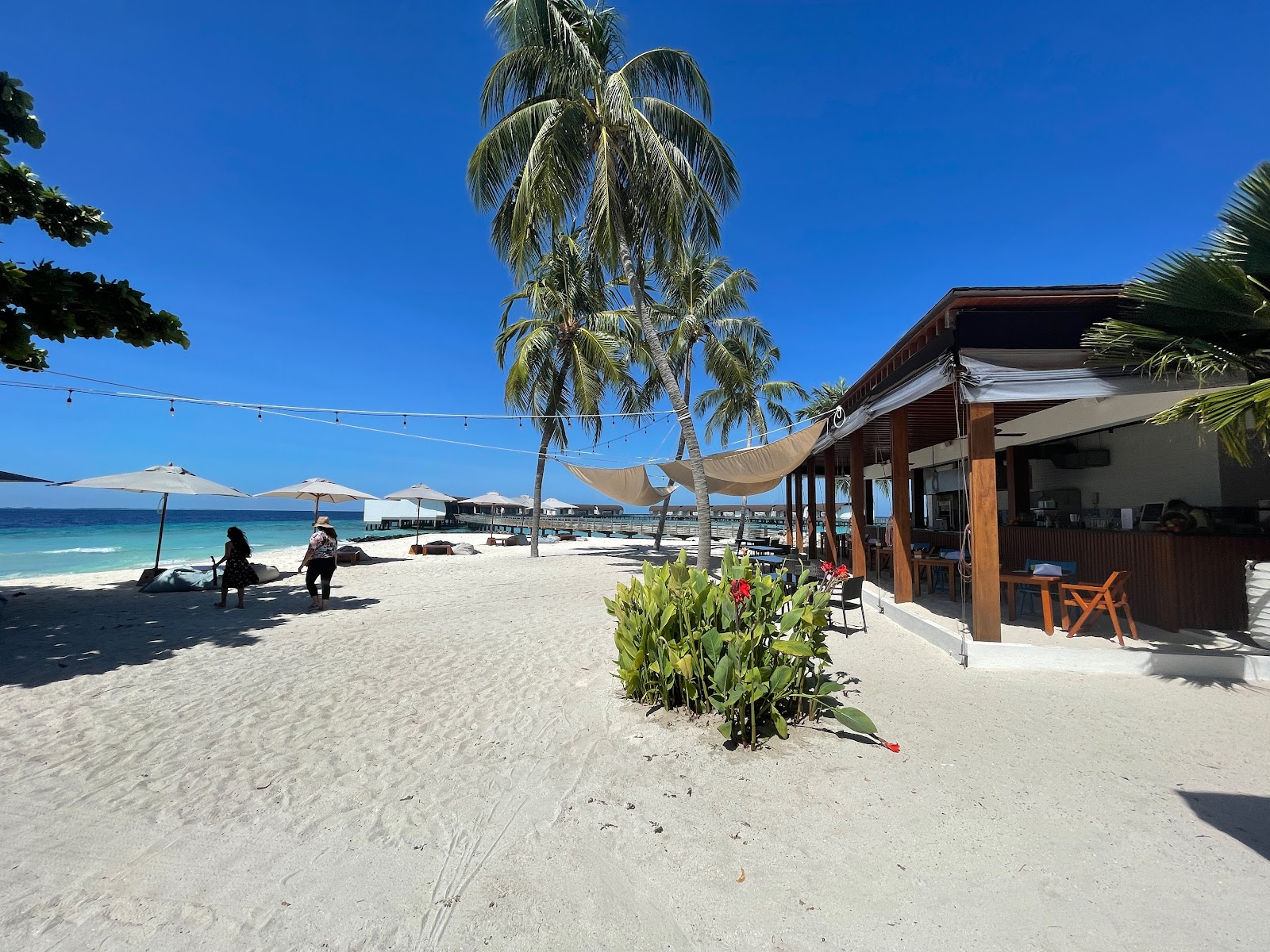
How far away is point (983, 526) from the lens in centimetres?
474

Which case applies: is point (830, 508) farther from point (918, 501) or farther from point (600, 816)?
point (600, 816)

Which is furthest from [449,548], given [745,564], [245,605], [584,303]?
[745,564]

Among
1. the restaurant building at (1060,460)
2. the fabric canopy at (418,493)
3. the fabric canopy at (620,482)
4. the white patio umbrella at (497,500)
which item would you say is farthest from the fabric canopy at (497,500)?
the restaurant building at (1060,460)

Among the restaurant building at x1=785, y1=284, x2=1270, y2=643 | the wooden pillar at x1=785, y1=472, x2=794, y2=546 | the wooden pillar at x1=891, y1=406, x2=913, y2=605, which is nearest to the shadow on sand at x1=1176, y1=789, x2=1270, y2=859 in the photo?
the restaurant building at x1=785, y1=284, x2=1270, y2=643

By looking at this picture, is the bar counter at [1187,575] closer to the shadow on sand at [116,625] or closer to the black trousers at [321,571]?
the shadow on sand at [116,625]

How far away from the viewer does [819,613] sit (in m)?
3.45

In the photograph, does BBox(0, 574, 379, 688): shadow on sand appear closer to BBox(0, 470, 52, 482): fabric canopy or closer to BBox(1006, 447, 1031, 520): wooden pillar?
BBox(0, 470, 52, 482): fabric canopy

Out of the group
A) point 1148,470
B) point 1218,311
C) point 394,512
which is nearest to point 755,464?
point 1148,470

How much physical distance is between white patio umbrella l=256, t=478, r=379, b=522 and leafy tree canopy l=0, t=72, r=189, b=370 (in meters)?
8.22

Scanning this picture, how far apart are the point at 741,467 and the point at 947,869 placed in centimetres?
855

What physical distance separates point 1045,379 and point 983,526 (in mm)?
Result: 1266

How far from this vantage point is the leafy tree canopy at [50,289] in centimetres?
477

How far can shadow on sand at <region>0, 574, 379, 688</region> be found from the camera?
4.61m

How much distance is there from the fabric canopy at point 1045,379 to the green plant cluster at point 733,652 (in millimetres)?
2484
